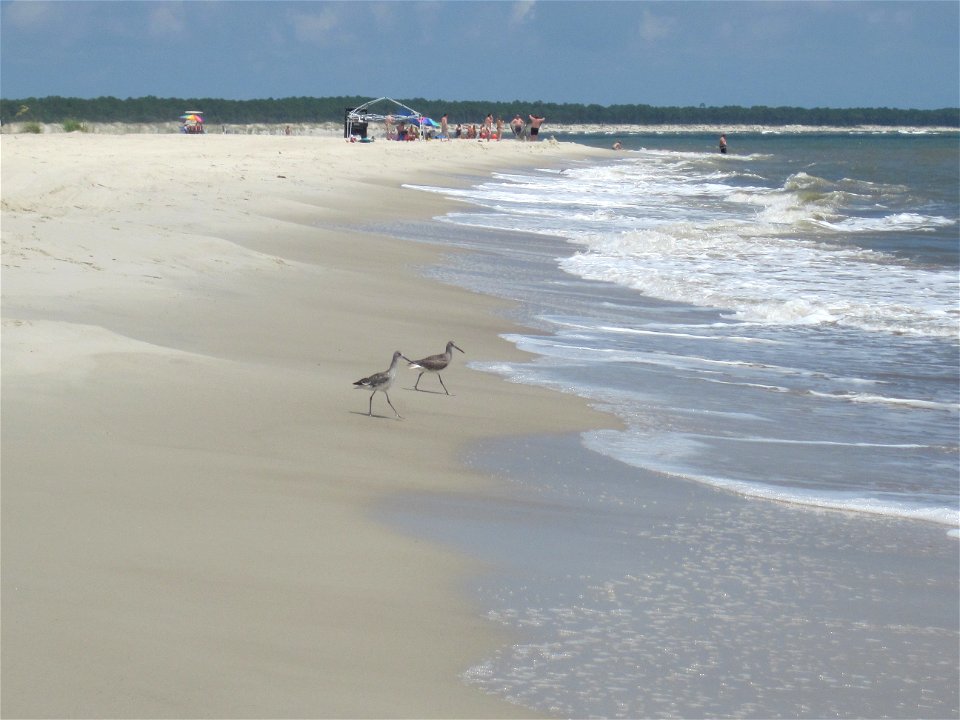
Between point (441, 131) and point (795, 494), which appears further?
point (441, 131)

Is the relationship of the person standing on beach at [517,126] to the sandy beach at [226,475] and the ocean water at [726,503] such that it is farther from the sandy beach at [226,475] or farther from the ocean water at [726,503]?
the sandy beach at [226,475]

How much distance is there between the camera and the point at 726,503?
235 inches

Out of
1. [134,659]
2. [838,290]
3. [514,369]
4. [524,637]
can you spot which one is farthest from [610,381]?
[838,290]

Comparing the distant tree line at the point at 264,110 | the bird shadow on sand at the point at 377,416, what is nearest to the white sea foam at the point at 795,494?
the bird shadow on sand at the point at 377,416

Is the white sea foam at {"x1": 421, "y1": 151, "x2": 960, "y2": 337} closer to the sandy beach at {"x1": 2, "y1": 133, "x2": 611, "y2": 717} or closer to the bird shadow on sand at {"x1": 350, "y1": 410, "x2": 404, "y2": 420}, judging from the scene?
the sandy beach at {"x1": 2, "y1": 133, "x2": 611, "y2": 717}

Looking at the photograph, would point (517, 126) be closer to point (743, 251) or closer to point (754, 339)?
point (743, 251)

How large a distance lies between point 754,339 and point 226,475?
7.17 metres

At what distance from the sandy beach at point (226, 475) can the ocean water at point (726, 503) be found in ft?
0.96

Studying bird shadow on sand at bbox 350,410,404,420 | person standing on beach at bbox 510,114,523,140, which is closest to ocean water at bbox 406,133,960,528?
bird shadow on sand at bbox 350,410,404,420

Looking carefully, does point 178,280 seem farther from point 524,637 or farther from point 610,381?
point 524,637

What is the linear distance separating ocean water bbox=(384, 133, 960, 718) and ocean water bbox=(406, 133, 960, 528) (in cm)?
4

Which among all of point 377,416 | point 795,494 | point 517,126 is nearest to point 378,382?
point 377,416

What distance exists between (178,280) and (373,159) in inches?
1150

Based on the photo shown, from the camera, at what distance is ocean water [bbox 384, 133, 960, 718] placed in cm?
395
